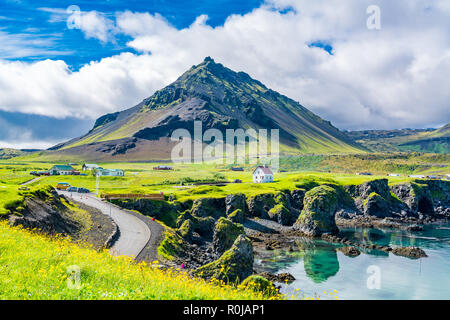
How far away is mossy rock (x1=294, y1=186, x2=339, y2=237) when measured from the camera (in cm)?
7631

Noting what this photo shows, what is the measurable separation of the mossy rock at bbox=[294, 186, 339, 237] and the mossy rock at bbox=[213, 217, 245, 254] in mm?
28763

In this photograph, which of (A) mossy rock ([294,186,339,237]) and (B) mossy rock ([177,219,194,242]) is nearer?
(B) mossy rock ([177,219,194,242])

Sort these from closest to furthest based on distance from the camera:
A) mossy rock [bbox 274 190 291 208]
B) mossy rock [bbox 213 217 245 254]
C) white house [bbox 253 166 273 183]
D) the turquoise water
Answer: the turquoise water
mossy rock [bbox 213 217 245 254]
mossy rock [bbox 274 190 291 208]
white house [bbox 253 166 273 183]

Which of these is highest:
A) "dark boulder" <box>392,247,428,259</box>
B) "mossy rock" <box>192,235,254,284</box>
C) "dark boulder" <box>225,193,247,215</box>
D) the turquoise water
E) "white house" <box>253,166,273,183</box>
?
"white house" <box>253,166,273,183</box>

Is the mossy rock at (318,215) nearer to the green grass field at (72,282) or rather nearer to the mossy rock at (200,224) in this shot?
the mossy rock at (200,224)

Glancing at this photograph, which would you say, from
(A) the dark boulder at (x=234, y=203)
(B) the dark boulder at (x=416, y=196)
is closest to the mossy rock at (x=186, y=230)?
(A) the dark boulder at (x=234, y=203)

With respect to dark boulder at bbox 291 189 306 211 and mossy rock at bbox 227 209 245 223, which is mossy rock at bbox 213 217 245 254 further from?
dark boulder at bbox 291 189 306 211

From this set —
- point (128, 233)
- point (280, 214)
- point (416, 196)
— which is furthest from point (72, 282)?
point (416, 196)

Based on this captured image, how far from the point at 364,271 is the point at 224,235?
22.8m

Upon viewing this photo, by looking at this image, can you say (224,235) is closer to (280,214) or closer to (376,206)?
(280,214)

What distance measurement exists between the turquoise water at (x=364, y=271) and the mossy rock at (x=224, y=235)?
5946 millimetres

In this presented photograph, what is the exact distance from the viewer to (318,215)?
7756 cm

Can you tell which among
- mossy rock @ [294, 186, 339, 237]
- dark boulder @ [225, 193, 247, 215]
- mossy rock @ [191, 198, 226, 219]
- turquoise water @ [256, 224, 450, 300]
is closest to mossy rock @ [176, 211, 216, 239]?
mossy rock @ [191, 198, 226, 219]
